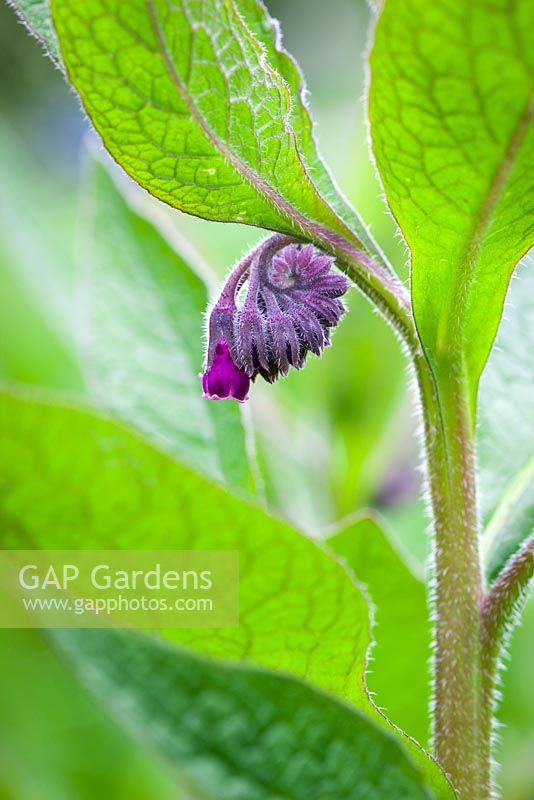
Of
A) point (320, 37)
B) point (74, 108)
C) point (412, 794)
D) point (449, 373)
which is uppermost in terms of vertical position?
point (320, 37)

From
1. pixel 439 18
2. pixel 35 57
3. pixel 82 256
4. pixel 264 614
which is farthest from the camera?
pixel 35 57

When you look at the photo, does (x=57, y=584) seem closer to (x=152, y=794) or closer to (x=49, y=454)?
(x=49, y=454)

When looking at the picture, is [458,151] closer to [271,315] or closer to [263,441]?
[271,315]

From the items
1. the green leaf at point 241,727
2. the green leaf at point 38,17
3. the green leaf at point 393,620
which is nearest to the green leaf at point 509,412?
the green leaf at point 393,620

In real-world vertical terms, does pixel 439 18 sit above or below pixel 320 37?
below

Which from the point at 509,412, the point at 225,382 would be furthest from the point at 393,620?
the point at 225,382

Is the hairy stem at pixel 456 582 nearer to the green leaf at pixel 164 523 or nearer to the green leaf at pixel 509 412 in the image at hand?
the green leaf at pixel 164 523

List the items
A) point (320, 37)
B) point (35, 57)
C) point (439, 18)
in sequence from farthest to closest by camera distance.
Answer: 1. point (320, 37)
2. point (35, 57)
3. point (439, 18)

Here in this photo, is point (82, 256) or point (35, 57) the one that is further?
point (35, 57)

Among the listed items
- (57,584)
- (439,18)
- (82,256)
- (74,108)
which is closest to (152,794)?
(82,256)
